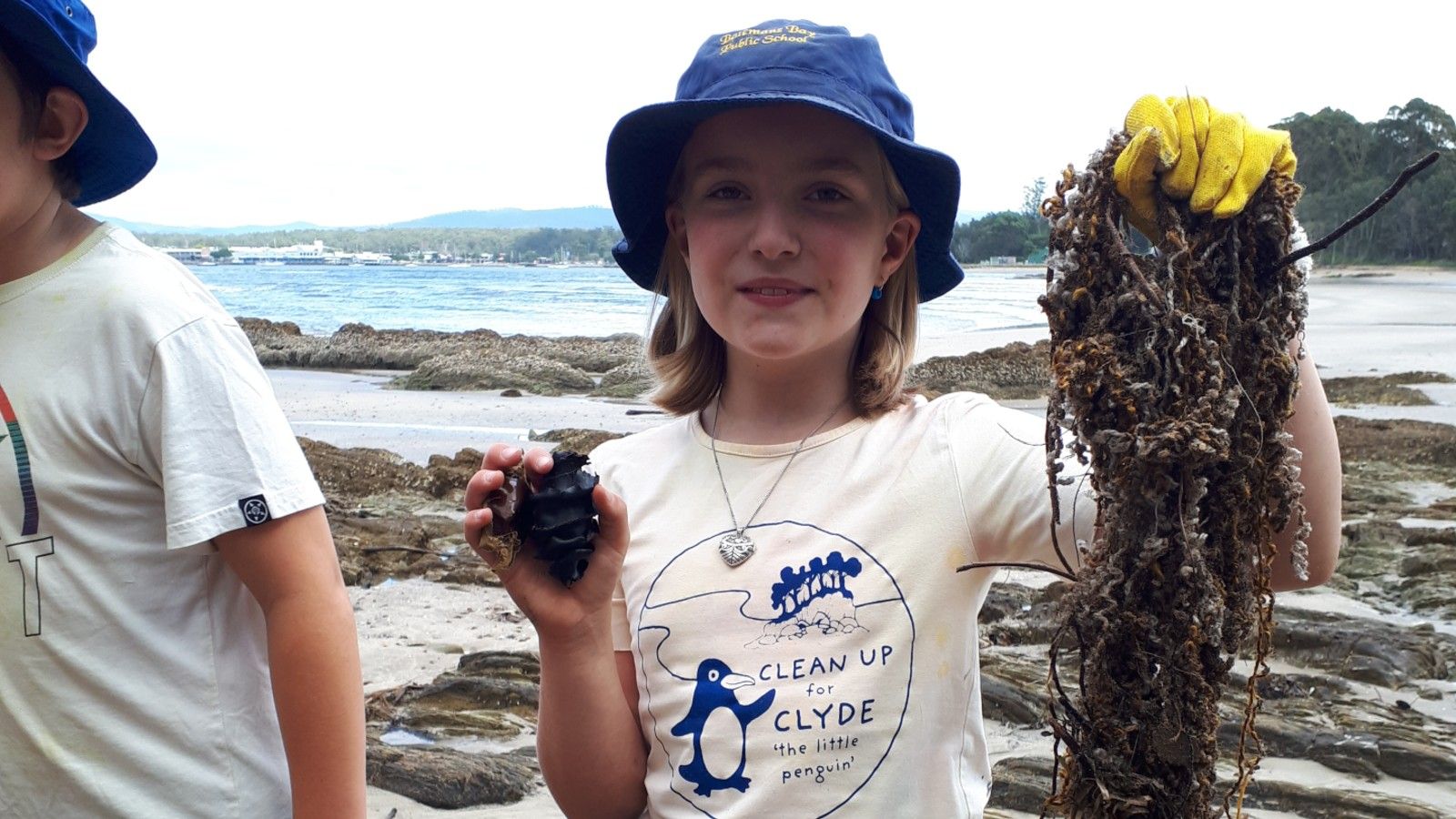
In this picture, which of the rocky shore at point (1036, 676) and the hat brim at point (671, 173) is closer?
the hat brim at point (671, 173)

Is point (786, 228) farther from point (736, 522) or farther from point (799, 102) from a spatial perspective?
point (736, 522)

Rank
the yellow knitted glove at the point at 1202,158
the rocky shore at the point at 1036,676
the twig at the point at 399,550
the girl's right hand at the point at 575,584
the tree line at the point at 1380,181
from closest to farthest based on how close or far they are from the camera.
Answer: the yellow knitted glove at the point at 1202,158
the girl's right hand at the point at 575,584
the rocky shore at the point at 1036,676
the twig at the point at 399,550
the tree line at the point at 1380,181

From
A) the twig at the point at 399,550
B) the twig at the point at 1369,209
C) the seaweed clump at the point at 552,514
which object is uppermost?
the twig at the point at 1369,209

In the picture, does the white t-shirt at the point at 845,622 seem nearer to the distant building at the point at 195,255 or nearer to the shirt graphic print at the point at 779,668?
the shirt graphic print at the point at 779,668

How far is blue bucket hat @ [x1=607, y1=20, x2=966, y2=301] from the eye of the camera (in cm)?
197

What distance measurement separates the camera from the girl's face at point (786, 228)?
6.52ft

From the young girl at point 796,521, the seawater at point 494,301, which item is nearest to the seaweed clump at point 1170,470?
the young girl at point 796,521

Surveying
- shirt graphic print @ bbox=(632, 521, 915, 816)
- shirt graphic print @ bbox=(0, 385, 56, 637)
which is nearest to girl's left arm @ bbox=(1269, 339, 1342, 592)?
shirt graphic print @ bbox=(632, 521, 915, 816)

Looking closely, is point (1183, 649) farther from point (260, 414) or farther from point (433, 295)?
point (433, 295)

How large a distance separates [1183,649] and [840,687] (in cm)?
58

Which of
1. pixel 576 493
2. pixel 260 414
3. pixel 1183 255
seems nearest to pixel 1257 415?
pixel 1183 255

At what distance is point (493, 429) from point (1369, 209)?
11354mm

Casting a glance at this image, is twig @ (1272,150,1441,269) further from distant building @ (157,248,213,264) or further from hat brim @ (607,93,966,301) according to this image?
distant building @ (157,248,213,264)

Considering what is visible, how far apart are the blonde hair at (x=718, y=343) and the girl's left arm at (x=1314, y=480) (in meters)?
0.71
